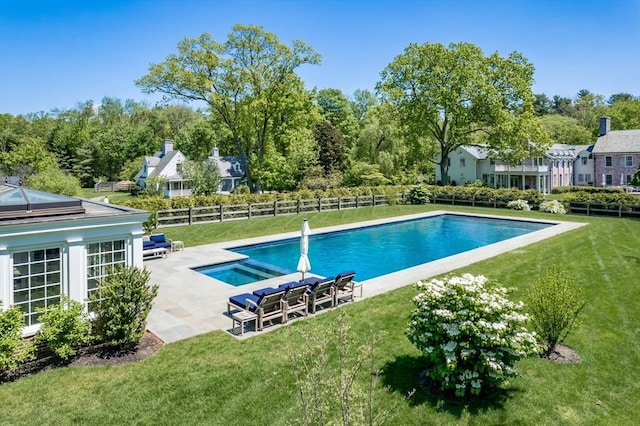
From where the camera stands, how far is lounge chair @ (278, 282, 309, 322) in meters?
8.83

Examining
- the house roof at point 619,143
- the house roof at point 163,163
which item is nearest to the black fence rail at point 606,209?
the house roof at point 619,143

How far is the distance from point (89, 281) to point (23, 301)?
1.09m

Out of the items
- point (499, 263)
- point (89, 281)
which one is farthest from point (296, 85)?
point (89, 281)

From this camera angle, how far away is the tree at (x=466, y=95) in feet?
110

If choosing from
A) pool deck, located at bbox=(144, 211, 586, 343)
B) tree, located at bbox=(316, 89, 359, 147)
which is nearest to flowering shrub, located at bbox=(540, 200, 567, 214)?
pool deck, located at bbox=(144, 211, 586, 343)

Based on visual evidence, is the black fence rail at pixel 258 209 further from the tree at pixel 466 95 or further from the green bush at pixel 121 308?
the green bush at pixel 121 308

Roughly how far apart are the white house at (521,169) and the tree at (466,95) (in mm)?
8535

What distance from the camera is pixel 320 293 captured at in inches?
381

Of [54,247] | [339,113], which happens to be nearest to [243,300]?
[54,247]

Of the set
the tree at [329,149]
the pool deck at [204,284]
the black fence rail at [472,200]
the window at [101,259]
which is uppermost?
the tree at [329,149]

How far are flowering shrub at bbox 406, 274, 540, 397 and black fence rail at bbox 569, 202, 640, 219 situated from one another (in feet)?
80.6

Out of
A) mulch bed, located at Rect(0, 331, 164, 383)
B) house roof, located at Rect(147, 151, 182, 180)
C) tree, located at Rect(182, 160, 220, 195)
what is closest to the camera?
mulch bed, located at Rect(0, 331, 164, 383)

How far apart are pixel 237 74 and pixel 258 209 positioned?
13.3 meters

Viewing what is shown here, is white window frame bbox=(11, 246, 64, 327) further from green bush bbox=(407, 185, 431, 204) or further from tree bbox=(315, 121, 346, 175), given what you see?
tree bbox=(315, 121, 346, 175)
